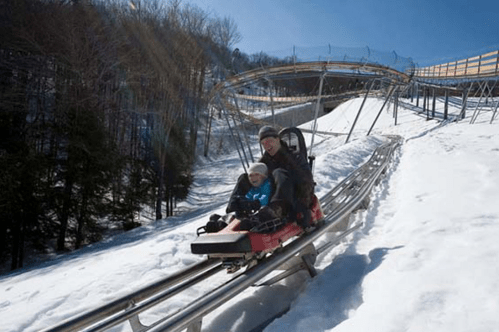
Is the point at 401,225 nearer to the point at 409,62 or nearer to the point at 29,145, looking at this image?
the point at 29,145

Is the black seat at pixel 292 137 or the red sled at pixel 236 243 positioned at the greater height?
the black seat at pixel 292 137

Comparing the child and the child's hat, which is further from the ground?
the child's hat

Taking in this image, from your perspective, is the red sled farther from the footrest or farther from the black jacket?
the black jacket

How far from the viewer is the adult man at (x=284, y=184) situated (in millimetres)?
3797

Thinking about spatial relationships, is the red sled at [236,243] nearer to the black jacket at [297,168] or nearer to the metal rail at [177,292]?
the metal rail at [177,292]

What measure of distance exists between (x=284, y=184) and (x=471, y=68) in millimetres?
26895

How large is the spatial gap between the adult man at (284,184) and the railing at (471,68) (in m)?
23.0

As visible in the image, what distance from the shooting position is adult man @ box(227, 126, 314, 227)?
149 inches

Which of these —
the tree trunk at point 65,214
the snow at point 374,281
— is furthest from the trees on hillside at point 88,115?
the snow at point 374,281

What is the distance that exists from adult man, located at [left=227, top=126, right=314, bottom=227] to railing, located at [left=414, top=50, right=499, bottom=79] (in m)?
23.0

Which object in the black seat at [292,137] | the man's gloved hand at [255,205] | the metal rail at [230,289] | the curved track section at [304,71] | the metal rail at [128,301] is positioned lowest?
the metal rail at [128,301]

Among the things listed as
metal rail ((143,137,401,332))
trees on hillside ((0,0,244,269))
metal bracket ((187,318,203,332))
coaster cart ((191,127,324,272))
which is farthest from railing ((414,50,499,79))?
metal bracket ((187,318,203,332))

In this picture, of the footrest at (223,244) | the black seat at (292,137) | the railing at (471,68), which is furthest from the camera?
the railing at (471,68)

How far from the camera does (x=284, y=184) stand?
12.6ft
